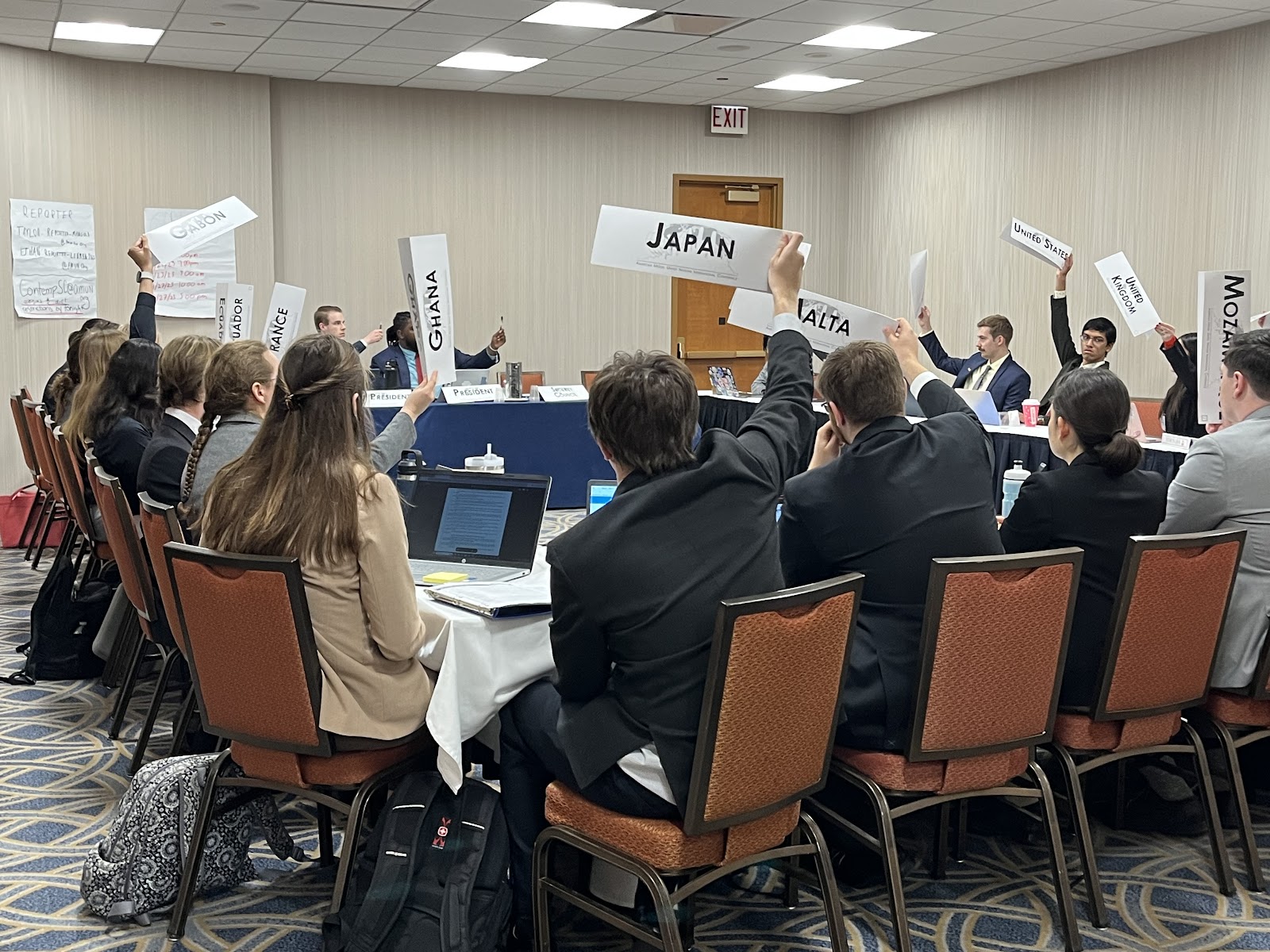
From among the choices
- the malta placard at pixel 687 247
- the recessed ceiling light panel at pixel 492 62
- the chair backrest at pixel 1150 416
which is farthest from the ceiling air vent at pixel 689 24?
the malta placard at pixel 687 247

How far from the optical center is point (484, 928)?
258 centimetres

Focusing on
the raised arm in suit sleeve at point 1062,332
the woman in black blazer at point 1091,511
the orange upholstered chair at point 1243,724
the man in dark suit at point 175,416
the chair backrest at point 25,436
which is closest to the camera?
the woman in black blazer at point 1091,511

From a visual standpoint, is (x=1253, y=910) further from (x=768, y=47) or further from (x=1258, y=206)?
(x=768, y=47)

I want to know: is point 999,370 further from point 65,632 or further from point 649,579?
point 649,579

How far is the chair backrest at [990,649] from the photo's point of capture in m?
2.64

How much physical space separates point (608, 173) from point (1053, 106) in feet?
12.2

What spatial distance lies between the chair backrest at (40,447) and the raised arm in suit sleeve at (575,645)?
13.6ft

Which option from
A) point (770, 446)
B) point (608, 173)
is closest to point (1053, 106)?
point (608, 173)

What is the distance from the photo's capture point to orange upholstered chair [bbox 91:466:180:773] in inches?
146

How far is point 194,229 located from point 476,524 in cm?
379

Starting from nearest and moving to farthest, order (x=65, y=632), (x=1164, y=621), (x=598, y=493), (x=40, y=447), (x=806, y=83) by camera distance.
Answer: (x=1164, y=621), (x=598, y=493), (x=65, y=632), (x=40, y=447), (x=806, y=83)

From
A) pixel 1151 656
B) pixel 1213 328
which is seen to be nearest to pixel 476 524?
pixel 1151 656

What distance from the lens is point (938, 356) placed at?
28.2ft

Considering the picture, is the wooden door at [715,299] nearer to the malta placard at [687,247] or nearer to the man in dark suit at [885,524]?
the malta placard at [687,247]
